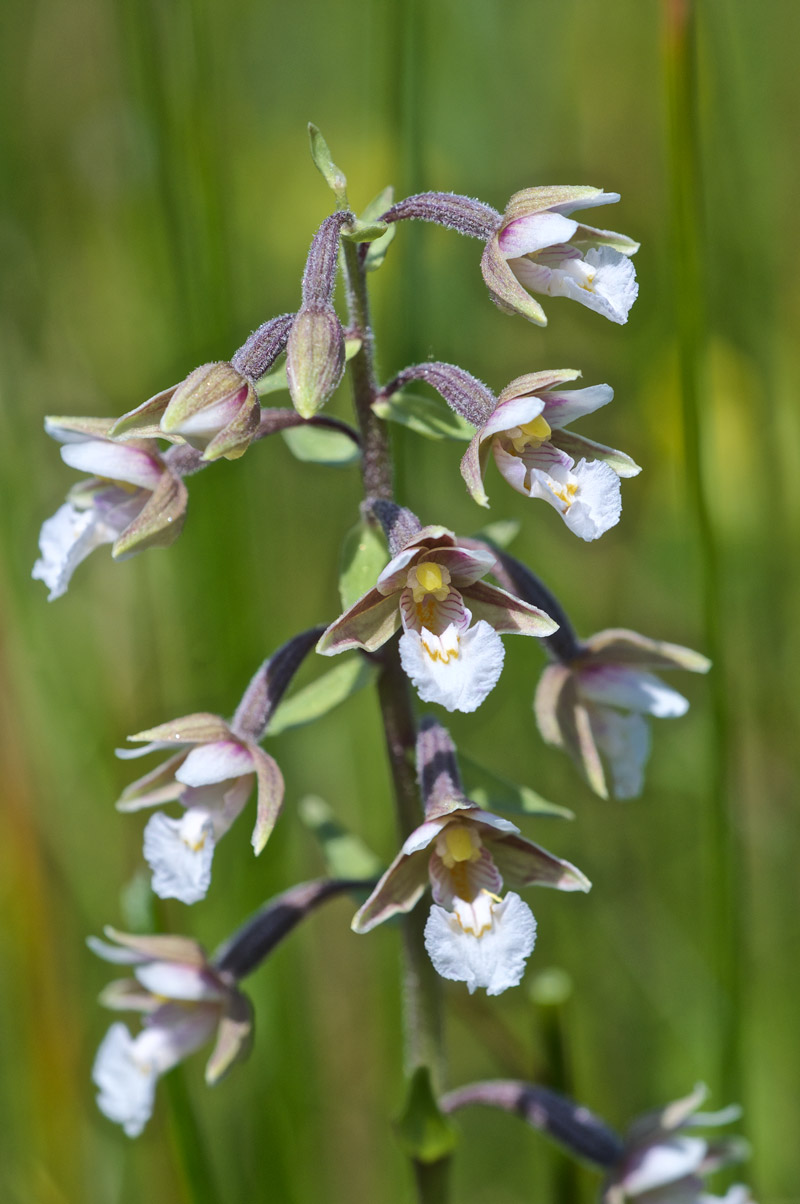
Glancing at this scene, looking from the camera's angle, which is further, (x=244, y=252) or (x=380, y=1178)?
(x=244, y=252)

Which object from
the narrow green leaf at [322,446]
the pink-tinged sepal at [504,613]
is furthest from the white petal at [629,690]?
the narrow green leaf at [322,446]

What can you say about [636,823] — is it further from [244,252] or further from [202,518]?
[244,252]

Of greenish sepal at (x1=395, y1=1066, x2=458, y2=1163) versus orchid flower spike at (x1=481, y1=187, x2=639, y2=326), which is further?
greenish sepal at (x1=395, y1=1066, x2=458, y2=1163)

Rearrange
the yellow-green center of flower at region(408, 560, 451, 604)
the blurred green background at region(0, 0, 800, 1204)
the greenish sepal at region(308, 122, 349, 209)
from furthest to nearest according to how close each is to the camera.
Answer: the blurred green background at region(0, 0, 800, 1204)
the greenish sepal at region(308, 122, 349, 209)
the yellow-green center of flower at region(408, 560, 451, 604)

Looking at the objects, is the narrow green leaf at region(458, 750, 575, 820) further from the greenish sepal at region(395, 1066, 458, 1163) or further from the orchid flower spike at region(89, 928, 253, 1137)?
the orchid flower spike at region(89, 928, 253, 1137)

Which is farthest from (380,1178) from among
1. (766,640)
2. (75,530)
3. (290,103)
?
(290,103)

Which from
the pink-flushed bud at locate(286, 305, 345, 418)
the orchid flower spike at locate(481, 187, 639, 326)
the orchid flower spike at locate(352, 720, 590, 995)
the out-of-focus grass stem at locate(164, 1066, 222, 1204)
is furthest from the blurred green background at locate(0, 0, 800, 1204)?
the pink-flushed bud at locate(286, 305, 345, 418)

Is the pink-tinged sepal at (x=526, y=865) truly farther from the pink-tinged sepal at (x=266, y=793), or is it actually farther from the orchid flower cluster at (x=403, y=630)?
the pink-tinged sepal at (x=266, y=793)
